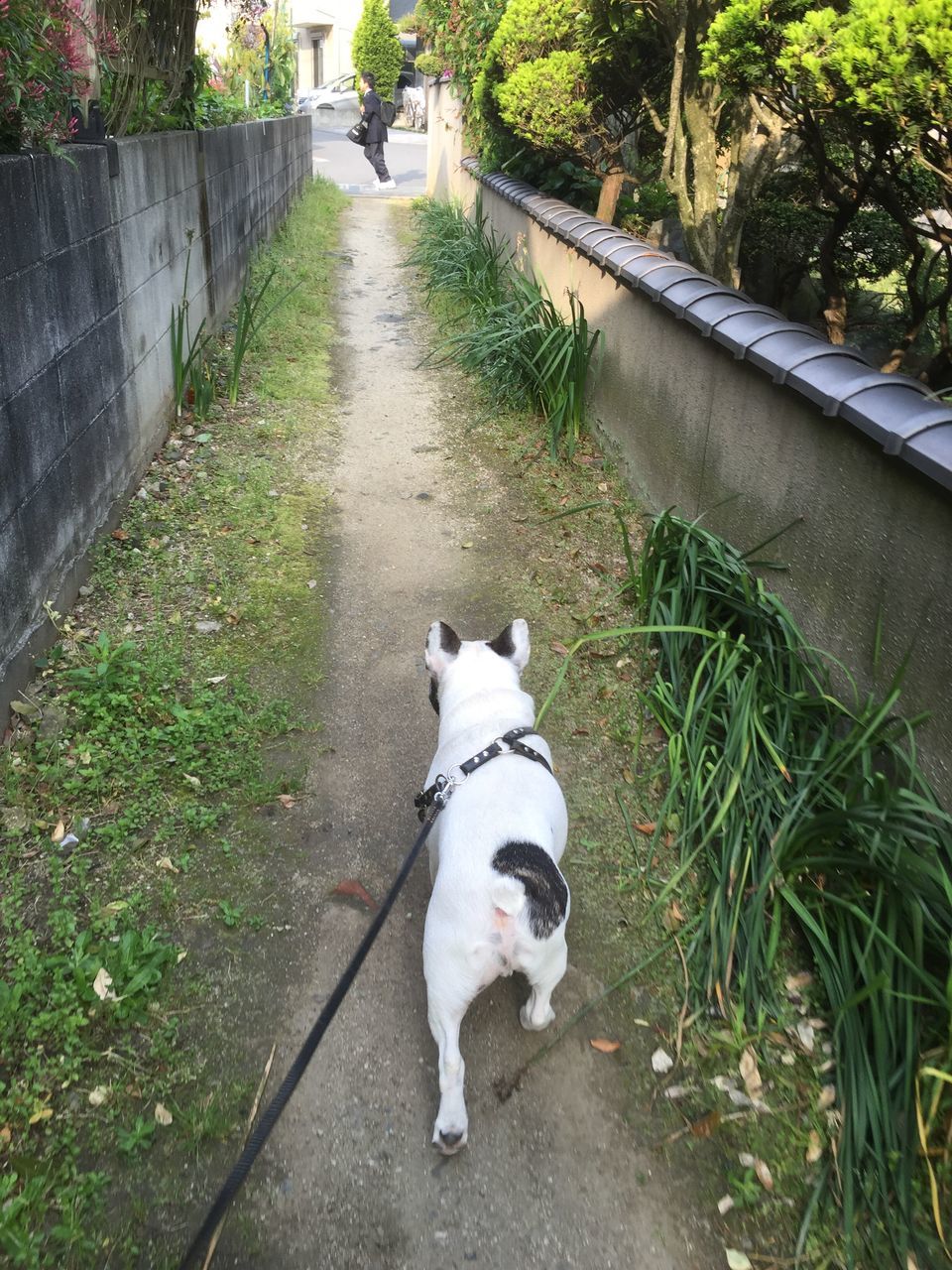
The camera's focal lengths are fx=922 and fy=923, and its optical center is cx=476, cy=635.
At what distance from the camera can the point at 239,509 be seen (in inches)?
207

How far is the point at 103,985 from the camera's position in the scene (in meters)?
2.50

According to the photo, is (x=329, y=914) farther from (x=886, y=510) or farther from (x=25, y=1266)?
(x=886, y=510)

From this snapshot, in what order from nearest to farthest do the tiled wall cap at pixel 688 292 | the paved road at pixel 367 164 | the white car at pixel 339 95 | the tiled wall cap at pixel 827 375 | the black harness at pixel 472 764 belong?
the black harness at pixel 472 764 → the tiled wall cap at pixel 827 375 → the tiled wall cap at pixel 688 292 → the paved road at pixel 367 164 → the white car at pixel 339 95

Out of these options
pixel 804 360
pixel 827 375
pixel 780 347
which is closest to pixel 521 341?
pixel 780 347

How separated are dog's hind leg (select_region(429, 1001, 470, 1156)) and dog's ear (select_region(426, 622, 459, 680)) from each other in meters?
1.06

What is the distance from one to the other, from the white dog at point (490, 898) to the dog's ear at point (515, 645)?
373 millimetres

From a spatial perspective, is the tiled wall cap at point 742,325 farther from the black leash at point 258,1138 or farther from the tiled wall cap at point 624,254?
the black leash at point 258,1138

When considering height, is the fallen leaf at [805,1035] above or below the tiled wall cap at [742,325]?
below

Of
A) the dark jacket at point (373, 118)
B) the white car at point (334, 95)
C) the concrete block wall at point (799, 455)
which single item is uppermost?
the white car at point (334, 95)

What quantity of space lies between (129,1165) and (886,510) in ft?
8.93

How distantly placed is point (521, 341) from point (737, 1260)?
5.74 m

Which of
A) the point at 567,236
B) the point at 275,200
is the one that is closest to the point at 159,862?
the point at 567,236

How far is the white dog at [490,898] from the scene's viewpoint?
→ 2109mm

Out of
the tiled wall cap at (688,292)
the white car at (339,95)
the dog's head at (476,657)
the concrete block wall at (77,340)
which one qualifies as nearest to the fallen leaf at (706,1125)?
the dog's head at (476,657)
